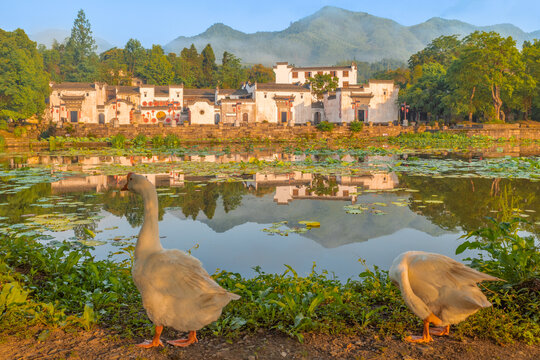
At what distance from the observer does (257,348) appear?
2.48 metres

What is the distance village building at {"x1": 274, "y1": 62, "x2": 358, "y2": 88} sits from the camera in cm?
5394

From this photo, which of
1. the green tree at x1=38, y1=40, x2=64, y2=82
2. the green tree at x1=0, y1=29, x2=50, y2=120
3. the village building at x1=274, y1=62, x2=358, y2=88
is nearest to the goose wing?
the green tree at x1=0, y1=29, x2=50, y2=120

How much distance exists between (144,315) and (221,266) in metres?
1.29

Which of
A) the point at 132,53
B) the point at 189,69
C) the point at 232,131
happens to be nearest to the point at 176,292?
the point at 232,131

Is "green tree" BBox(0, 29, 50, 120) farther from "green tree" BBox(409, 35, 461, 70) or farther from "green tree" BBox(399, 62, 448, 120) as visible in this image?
"green tree" BBox(409, 35, 461, 70)

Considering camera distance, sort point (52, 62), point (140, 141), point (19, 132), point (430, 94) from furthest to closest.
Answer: point (52, 62), point (430, 94), point (19, 132), point (140, 141)

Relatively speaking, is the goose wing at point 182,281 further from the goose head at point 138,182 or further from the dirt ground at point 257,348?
the goose head at point 138,182

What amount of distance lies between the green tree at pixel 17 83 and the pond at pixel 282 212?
3066 cm

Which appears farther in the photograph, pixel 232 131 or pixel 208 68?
pixel 208 68

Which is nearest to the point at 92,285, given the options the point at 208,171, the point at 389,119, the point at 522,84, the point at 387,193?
the point at 387,193

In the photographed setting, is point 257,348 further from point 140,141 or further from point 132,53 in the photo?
point 132,53

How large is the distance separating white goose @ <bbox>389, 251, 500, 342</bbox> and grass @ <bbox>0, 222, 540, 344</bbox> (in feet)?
0.88

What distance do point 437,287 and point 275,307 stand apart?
3.52ft

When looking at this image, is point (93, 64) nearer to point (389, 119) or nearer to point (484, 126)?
point (389, 119)
